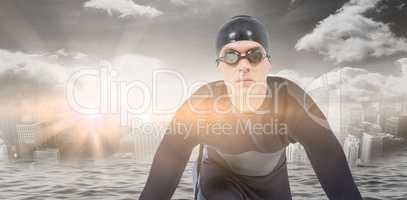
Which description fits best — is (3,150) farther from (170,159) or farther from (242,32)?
(242,32)

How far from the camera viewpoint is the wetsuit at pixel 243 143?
5.88 feet

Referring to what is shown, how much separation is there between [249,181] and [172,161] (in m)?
0.39

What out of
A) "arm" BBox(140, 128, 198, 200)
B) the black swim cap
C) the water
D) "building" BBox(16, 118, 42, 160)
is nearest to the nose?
the black swim cap

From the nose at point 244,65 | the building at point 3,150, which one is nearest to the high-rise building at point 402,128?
the building at point 3,150

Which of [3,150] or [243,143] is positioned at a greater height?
[243,143]

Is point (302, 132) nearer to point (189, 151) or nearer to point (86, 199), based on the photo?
point (189, 151)

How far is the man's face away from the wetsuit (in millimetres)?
113

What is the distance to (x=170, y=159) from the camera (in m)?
1.88

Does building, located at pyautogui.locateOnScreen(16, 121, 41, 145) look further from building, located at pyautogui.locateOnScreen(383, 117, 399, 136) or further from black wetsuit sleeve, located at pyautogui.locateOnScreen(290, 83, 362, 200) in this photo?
building, located at pyautogui.locateOnScreen(383, 117, 399, 136)

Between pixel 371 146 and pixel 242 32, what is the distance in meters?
16.8

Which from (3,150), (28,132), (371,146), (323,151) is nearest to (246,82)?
(323,151)

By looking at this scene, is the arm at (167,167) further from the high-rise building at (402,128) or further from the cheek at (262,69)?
the high-rise building at (402,128)

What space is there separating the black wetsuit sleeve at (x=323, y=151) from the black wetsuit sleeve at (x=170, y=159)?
1.66ft

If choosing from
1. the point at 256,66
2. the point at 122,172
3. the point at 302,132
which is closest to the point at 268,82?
the point at 256,66
